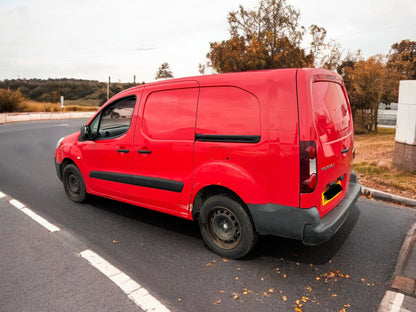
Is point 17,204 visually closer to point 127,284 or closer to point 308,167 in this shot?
point 127,284

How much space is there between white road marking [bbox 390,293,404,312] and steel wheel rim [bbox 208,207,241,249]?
146cm

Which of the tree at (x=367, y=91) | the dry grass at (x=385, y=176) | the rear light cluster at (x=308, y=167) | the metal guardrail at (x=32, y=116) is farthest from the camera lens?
the metal guardrail at (x=32, y=116)

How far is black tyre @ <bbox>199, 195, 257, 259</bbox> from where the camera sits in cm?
344

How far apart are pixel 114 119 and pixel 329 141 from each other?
2.94 m

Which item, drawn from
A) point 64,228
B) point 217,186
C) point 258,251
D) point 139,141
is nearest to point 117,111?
point 139,141

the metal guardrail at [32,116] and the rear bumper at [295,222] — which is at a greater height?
the metal guardrail at [32,116]

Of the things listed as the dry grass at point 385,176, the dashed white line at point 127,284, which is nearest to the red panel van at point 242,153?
the dashed white line at point 127,284

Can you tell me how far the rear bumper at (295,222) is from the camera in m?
3.12

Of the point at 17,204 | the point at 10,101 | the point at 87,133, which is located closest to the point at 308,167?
the point at 87,133

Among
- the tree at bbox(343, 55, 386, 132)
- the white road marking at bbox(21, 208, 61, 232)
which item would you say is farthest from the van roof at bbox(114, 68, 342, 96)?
the tree at bbox(343, 55, 386, 132)

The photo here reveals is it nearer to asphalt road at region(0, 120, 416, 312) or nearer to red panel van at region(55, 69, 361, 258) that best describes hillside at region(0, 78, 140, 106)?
asphalt road at region(0, 120, 416, 312)

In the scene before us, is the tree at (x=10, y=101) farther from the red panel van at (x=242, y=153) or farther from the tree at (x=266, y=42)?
the red panel van at (x=242, y=153)

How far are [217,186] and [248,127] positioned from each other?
0.75 meters

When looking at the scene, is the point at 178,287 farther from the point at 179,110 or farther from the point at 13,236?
the point at 13,236
